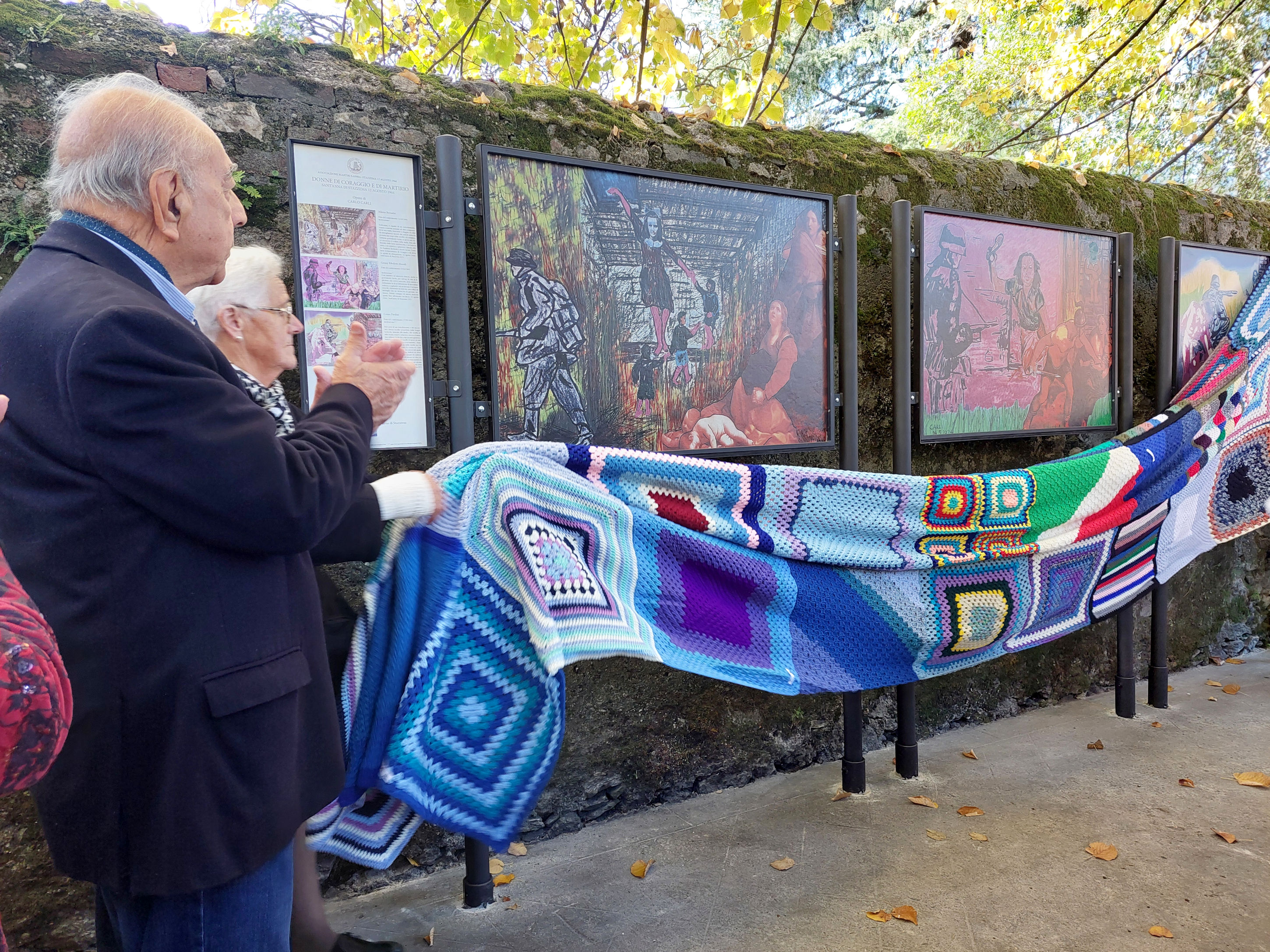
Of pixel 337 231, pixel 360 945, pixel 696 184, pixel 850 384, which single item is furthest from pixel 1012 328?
pixel 360 945

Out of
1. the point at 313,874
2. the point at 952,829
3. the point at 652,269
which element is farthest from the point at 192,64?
the point at 952,829

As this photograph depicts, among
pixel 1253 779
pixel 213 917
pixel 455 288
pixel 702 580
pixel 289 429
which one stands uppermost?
pixel 455 288

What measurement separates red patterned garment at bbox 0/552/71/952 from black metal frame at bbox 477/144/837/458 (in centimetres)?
163

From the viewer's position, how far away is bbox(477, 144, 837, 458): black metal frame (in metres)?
2.45

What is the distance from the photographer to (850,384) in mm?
3180

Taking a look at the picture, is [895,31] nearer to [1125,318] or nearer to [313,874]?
[1125,318]

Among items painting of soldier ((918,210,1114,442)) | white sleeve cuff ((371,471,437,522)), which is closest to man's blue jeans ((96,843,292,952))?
white sleeve cuff ((371,471,437,522))

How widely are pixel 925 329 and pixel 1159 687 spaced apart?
220 cm

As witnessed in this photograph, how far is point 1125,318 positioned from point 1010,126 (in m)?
13.3

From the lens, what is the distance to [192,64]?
2328mm

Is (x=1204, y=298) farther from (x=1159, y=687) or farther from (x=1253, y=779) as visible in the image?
(x=1253, y=779)

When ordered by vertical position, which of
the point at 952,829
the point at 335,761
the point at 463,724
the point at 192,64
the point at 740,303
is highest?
the point at 192,64

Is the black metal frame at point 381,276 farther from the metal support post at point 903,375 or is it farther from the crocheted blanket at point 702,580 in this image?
the metal support post at point 903,375

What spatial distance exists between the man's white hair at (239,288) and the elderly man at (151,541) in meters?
0.55
